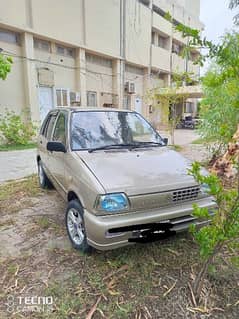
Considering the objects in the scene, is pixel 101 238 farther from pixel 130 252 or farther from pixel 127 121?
pixel 127 121

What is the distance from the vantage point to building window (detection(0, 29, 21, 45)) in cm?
1009

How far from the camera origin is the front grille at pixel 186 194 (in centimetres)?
243

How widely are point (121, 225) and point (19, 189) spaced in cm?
348

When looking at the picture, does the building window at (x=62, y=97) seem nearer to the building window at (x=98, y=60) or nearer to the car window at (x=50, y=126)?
the building window at (x=98, y=60)

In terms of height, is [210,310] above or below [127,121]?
below

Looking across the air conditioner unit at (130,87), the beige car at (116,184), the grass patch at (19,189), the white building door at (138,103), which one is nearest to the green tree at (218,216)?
the beige car at (116,184)

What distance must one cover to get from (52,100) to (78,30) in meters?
4.01

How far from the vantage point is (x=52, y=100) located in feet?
40.9

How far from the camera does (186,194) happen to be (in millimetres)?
2502

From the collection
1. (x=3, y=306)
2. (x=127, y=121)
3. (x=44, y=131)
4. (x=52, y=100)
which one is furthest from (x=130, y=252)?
(x=52, y=100)

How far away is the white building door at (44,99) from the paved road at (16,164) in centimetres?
325

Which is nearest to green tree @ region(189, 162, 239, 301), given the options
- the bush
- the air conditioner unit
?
the bush

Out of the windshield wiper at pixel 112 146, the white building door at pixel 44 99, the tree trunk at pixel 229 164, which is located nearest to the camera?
the windshield wiper at pixel 112 146

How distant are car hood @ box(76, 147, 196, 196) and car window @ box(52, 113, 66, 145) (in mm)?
549
